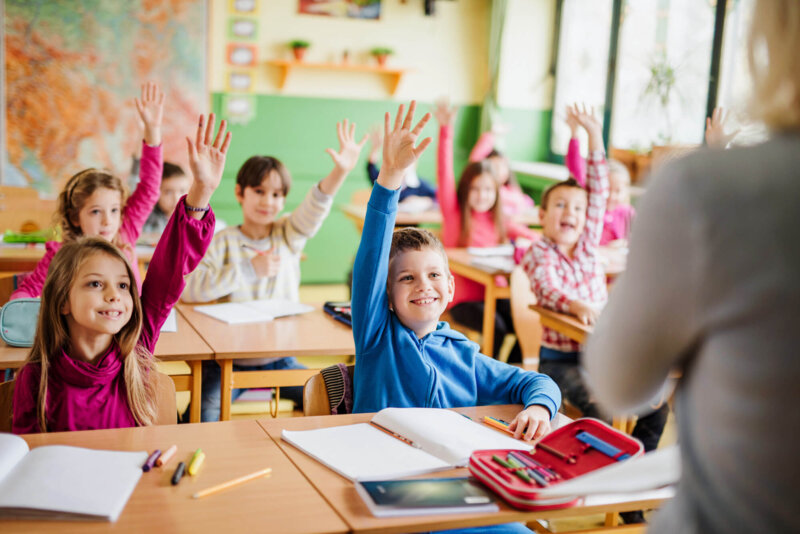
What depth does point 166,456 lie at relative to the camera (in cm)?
136

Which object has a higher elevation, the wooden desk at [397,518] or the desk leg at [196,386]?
the wooden desk at [397,518]

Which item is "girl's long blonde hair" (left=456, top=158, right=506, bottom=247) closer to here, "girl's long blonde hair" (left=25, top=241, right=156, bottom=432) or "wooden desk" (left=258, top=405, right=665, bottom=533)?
"girl's long blonde hair" (left=25, top=241, right=156, bottom=432)

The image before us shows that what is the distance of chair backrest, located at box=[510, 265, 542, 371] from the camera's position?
3.40 metres

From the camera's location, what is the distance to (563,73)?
6867 millimetres

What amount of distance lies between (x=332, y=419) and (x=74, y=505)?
0.60 meters

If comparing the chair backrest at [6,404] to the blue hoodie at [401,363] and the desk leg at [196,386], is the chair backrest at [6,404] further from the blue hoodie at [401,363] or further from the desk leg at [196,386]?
the blue hoodie at [401,363]

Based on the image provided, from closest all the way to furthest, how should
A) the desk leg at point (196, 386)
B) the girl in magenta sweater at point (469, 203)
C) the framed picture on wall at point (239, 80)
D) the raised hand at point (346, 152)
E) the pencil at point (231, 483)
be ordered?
1. the pencil at point (231, 483)
2. the desk leg at point (196, 386)
3. the raised hand at point (346, 152)
4. the girl in magenta sweater at point (469, 203)
5. the framed picture on wall at point (239, 80)

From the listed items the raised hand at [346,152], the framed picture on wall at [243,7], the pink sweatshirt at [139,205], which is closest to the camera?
the pink sweatshirt at [139,205]

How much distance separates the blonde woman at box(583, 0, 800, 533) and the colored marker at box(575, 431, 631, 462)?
57 cm

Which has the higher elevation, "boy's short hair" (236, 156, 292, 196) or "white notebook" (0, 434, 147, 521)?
"boy's short hair" (236, 156, 292, 196)

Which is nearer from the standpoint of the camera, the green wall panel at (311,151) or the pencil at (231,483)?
the pencil at (231,483)

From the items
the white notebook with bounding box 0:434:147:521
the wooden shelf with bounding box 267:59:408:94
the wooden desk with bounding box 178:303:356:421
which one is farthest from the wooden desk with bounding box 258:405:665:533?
the wooden shelf with bounding box 267:59:408:94

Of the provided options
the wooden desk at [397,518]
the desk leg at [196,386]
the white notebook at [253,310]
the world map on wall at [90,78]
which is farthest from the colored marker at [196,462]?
the world map on wall at [90,78]

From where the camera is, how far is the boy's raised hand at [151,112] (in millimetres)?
2859
